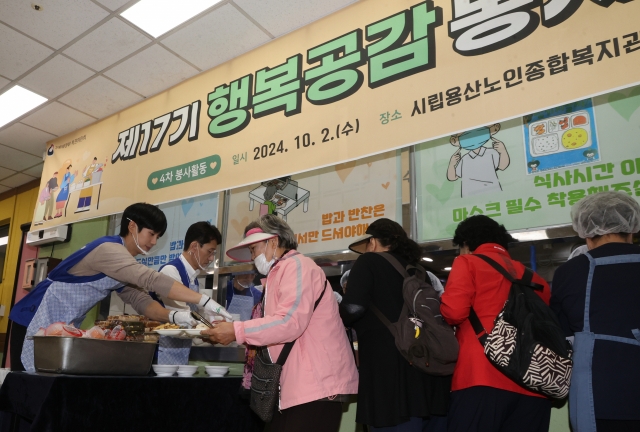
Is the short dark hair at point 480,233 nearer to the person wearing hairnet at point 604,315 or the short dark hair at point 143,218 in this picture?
the person wearing hairnet at point 604,315

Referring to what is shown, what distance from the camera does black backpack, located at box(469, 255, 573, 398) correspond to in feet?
5.82

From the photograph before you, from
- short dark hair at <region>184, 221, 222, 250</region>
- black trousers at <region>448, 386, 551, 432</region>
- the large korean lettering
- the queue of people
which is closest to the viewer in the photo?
the queue of people

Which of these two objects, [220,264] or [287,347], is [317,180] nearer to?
[220,264]

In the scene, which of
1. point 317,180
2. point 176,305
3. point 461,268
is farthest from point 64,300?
point 461,268

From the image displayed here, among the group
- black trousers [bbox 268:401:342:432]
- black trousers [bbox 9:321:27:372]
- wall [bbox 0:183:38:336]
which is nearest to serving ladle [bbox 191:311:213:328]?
black trousers [bbox 268:401:342:432]

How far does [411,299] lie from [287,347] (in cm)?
55

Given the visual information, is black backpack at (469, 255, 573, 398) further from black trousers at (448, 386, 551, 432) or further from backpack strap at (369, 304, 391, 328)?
backpack strap at (369, 304, 391, 328)

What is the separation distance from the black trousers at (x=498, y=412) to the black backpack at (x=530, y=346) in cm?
11

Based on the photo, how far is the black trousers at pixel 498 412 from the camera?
73.7 inches

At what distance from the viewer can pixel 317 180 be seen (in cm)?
374

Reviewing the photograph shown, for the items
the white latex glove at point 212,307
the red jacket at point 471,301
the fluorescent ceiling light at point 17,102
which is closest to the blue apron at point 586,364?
the red jacket at point 471,301

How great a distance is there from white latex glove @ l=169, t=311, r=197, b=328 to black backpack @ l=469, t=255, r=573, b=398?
146 centimetres

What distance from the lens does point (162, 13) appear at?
3758 mm

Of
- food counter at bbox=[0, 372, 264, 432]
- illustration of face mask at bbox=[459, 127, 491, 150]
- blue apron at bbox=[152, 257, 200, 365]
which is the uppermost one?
illustration of face mask at bbox=[459, 127, 491, 150]
